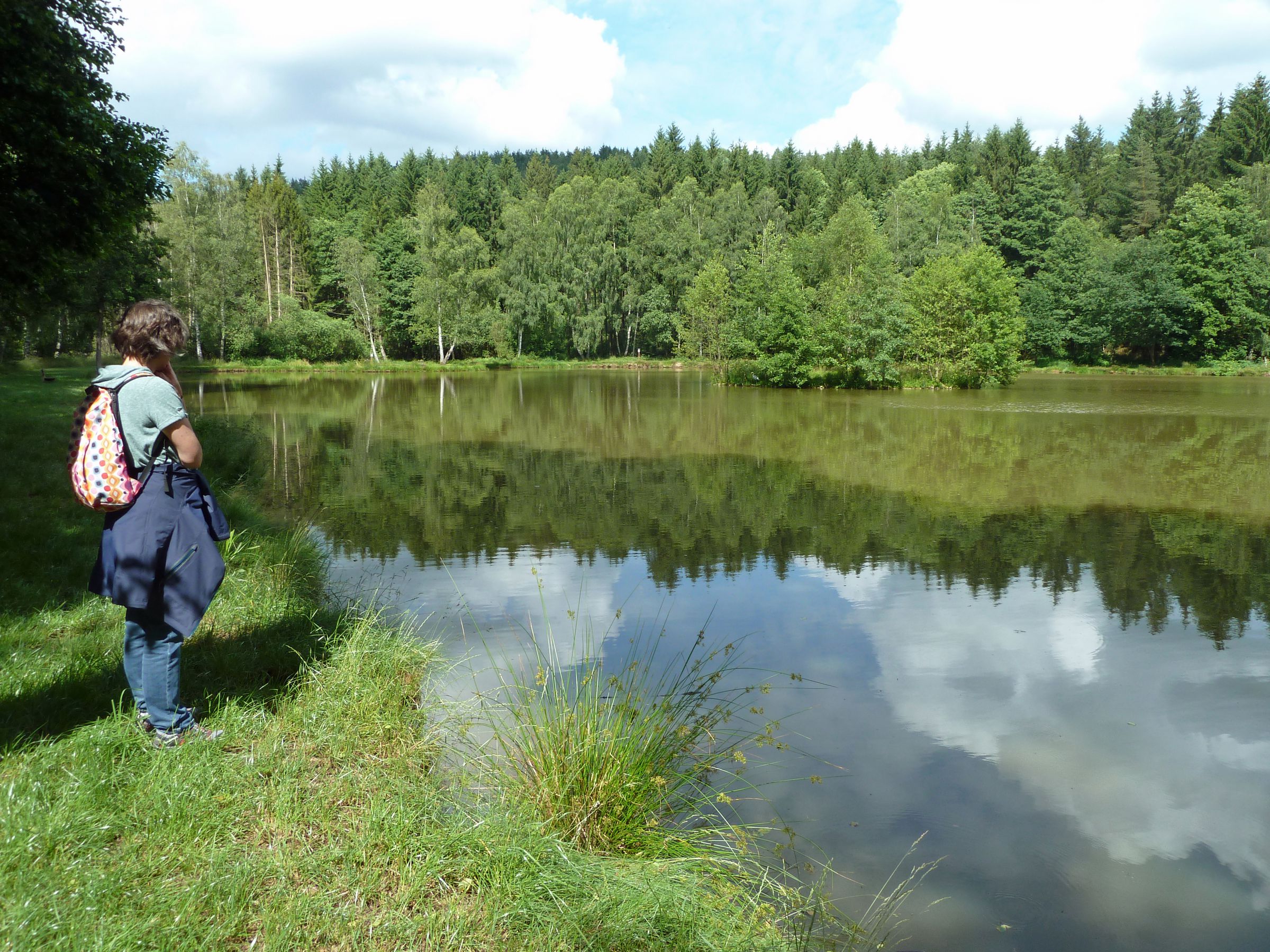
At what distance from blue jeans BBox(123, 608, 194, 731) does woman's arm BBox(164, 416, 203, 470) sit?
2.29ft

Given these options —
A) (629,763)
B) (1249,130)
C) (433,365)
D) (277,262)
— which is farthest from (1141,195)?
(629,763)

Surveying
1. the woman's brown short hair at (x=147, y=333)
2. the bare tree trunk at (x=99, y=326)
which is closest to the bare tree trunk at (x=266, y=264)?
the bare tree trunk at (x=99, y=326)

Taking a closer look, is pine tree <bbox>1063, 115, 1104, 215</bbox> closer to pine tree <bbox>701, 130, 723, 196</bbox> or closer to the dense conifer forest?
the dense conifer forest

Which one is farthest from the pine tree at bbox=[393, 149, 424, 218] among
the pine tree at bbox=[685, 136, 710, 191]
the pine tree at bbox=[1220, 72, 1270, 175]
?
the pine tree at bbox=[1220, 72, 1270, 175]

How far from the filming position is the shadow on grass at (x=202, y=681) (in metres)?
3.96

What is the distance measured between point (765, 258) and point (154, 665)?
46.9 m

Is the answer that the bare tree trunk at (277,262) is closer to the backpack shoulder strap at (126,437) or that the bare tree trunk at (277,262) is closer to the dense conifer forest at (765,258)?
the dense conifer forest at (765,258)

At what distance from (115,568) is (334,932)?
192cm

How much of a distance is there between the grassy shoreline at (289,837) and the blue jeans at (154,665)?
151 mm

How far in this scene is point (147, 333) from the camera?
12.7 feet

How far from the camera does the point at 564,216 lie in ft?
196

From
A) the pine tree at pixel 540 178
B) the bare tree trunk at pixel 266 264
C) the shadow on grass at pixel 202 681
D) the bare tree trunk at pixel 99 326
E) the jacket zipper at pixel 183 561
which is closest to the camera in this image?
the jacket zipper at pixel 183 561

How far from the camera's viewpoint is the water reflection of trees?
9.81 m

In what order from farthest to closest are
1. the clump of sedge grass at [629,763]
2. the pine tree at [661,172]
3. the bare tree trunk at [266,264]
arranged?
1. the pine tree at [661,172]
2. the bare tree trunk at [266,264]
3. the clump of sedge grass at [629,763]
